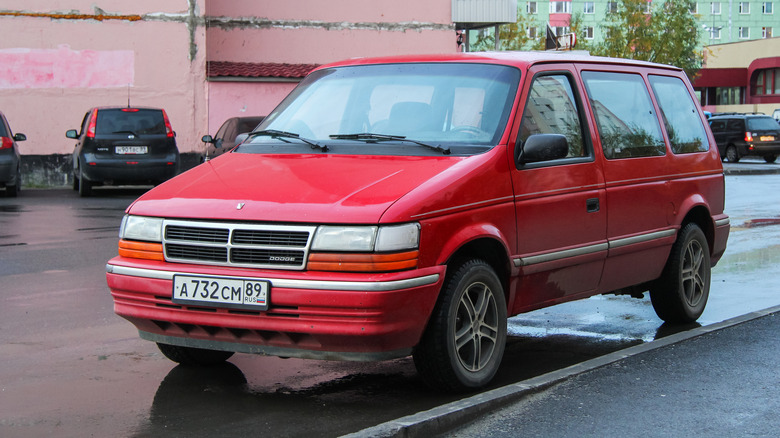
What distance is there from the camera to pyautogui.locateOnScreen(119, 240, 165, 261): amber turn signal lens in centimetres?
538

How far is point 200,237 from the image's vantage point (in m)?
5.25

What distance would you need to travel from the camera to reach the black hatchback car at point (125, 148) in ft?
65.8

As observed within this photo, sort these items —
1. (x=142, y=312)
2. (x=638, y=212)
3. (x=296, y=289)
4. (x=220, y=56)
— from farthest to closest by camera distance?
(x=220, y=56)
(x=638, y=212)
(x=142, y=312)
(x=296, y=289)

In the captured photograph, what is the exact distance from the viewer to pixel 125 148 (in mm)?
20156

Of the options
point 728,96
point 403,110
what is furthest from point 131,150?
point 728,96

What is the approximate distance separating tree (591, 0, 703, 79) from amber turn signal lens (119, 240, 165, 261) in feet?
193

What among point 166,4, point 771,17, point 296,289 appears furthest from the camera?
point 771,17

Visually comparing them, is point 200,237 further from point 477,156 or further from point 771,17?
point 771,17

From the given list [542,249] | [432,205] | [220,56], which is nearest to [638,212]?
[542,249]

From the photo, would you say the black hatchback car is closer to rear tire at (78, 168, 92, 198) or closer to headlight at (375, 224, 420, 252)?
rear tire at (78, 168, 92, 198)

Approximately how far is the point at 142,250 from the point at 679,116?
4294mm

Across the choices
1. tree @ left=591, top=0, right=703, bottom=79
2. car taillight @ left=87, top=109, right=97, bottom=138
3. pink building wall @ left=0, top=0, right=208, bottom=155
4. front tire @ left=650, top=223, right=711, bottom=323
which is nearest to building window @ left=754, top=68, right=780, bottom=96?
tree @ left=591, top=0, right=703, bottom=79

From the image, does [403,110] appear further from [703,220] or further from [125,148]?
[125,148]

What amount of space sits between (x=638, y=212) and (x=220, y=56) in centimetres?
2431
